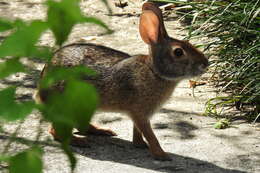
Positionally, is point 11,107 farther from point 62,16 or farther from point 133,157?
point 133,157

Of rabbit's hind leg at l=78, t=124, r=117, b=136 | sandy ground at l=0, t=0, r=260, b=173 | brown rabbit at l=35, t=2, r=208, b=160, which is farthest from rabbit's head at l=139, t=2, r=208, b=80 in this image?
rabbit's hind leg at l=78, t=124, r=117, b=136

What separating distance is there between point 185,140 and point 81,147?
3.03 ft

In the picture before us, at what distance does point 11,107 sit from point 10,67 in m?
0.08

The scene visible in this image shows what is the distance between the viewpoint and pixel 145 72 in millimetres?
4996

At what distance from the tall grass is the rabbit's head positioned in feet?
2.66

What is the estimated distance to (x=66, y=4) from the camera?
1.08 metres

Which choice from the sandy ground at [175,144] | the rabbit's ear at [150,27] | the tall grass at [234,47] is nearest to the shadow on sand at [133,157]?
the sandy ground at [175,144]

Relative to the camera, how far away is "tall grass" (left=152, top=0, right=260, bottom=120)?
5770 mm

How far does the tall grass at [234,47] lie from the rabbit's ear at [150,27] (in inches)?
40.6

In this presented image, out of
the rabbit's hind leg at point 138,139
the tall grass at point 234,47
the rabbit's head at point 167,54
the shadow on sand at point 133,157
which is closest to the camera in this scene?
the shadow on sand at point 133,157

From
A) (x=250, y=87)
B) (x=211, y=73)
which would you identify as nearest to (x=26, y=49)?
(x=250, y=87)

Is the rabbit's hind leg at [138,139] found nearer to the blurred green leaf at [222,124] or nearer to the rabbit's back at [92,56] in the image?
the rabbit's back at [92,56]

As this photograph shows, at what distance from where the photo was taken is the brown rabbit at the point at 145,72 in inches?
192

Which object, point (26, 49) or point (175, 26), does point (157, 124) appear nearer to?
point (175, 26)
